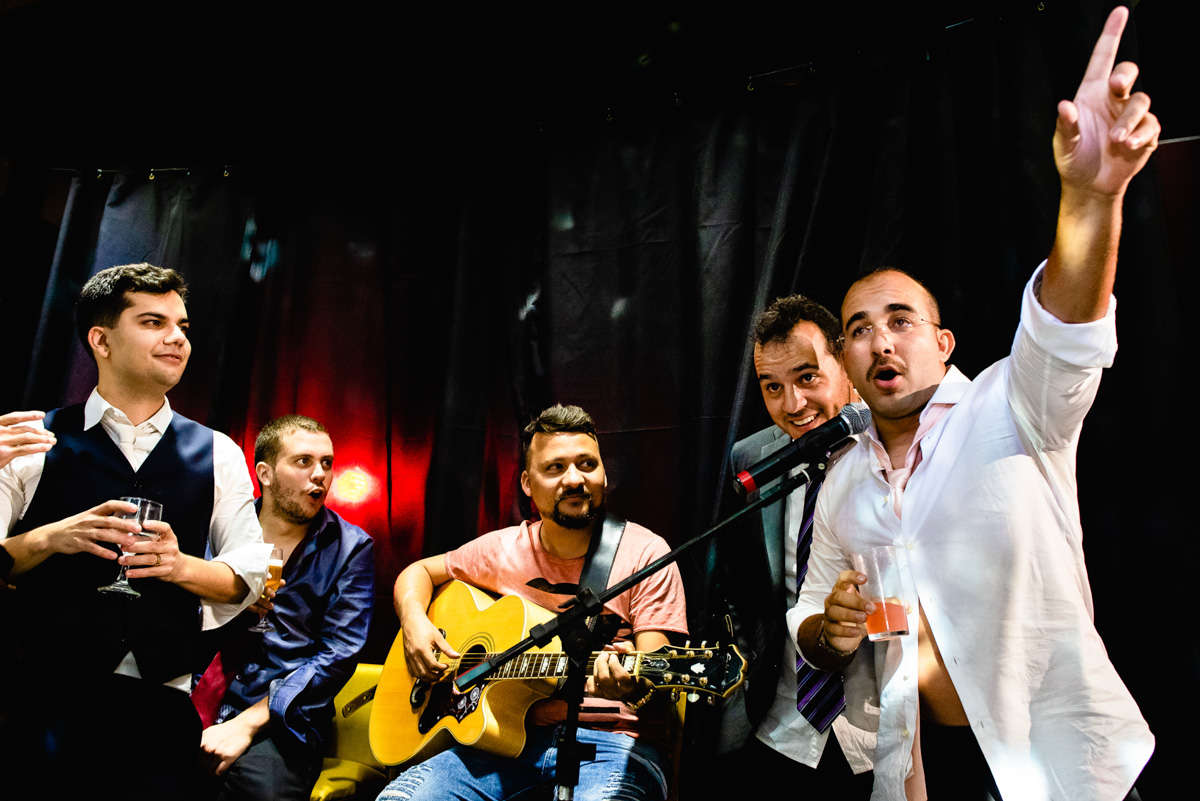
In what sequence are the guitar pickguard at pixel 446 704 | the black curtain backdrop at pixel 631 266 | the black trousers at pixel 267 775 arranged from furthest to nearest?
the black trousers at pixel 267 775 → the guitar pickguard at pixel 446 704 → the black curtain backdrop at pixel 631 266

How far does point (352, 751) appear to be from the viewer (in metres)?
3.34

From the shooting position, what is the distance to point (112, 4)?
12.8 feet

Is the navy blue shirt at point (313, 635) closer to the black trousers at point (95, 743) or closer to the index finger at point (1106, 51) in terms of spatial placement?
the black trousers at point (95, 743)

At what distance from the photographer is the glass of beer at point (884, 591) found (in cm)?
179

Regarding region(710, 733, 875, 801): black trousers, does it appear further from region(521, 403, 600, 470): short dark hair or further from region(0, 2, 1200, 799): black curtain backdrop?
region(521, 403, 600, 470): short dark hair

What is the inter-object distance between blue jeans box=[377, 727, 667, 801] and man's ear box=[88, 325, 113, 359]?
188 centimetres

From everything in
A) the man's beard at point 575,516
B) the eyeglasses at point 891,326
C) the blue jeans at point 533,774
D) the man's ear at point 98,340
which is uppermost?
the man's ear at point 98,340

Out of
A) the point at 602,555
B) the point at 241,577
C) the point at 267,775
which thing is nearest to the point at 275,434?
the point at 241,577

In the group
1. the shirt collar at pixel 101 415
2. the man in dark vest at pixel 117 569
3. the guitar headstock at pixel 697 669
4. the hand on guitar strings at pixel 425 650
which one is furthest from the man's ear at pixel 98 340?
the guitar headstock at pixel 697 669

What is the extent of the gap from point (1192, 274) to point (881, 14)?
1567 millimetres

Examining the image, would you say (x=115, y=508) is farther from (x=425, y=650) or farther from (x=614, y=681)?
(x=614, y=681)

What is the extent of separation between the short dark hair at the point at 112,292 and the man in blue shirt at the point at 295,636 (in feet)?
3.25

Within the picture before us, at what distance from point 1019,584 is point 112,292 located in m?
3.12

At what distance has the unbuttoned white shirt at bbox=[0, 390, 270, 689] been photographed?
2.68m
